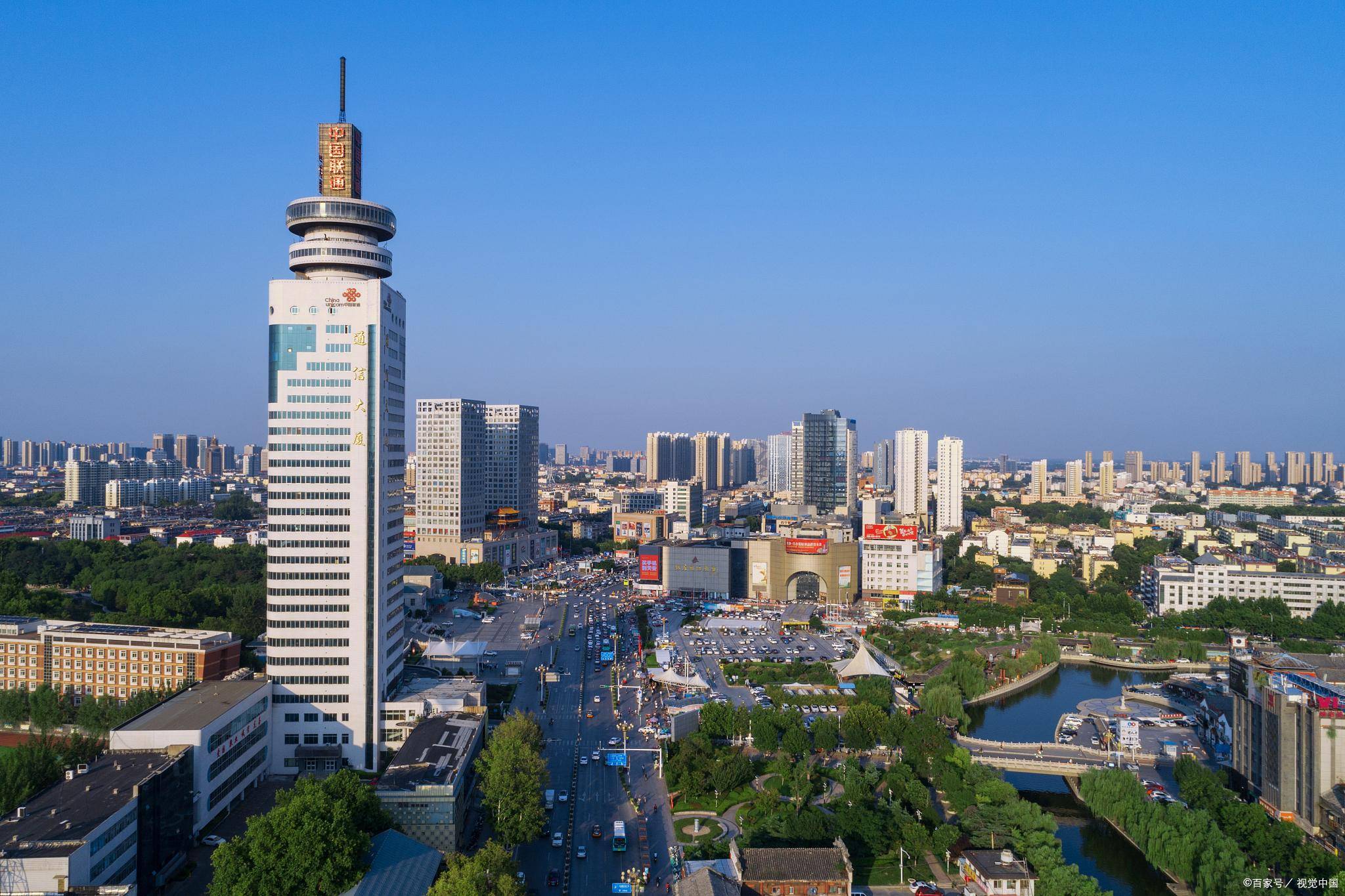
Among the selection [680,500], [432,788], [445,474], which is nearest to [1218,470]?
[680,500]

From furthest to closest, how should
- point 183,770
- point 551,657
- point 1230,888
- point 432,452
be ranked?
point 432,452, point 551,657, point 183,770, point 1230,888

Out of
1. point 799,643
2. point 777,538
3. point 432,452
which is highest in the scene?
point 432,452

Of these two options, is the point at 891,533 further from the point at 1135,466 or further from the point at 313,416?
the point at 1135,466

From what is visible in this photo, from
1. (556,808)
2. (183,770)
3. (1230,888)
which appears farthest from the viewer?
(556,808)

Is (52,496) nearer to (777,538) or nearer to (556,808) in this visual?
(777,538)

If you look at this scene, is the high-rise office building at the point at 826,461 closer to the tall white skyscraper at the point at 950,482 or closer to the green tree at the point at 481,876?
the tall white skyscraper at the point at 950,482

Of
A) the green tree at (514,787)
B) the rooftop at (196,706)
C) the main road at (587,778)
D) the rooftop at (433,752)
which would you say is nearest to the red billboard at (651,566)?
the main road at (587,778)

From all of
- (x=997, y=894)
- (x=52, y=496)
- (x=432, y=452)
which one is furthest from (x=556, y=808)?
(x=52, y=496)
